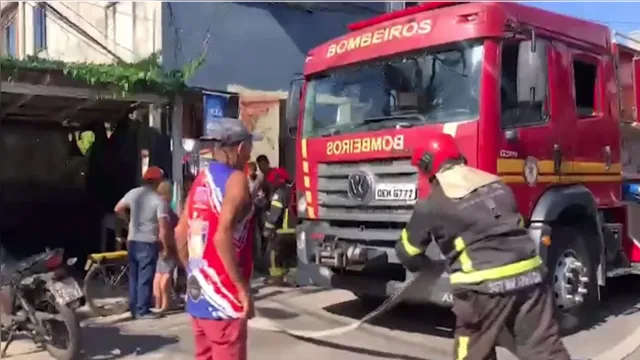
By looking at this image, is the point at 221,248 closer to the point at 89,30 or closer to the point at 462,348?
the point at 462,348

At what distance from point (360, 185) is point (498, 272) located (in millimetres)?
3092

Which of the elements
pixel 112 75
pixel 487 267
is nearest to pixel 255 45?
pixel 112 75

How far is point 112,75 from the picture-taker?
929cm

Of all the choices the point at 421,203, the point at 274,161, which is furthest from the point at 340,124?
the point at 274,161

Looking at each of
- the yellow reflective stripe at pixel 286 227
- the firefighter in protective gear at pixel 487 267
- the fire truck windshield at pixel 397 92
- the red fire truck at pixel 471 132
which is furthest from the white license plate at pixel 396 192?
the yellow reflective stripe at pixel 286 227

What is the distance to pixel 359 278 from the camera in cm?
746

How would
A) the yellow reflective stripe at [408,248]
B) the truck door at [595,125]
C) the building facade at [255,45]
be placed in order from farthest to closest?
1. the building facade at [255,45]
2. the truck door at [595,125]
3. the yellow reflective stripe at [408,248]

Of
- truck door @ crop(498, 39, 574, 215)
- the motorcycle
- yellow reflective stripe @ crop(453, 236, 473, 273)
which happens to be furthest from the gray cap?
truck door @ crop(498, 39, 574, 215)

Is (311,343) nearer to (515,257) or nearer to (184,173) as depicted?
(515,257)

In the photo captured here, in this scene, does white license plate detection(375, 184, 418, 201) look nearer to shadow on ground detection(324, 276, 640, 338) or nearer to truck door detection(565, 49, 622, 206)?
shadow on ground detection(324, 276, 640, 338)

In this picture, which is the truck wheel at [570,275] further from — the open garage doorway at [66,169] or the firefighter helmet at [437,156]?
the open garage doorway at [66,169]

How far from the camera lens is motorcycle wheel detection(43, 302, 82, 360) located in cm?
638

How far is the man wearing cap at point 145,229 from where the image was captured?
26.1ft

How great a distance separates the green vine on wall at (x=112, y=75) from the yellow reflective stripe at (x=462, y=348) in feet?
19.9
